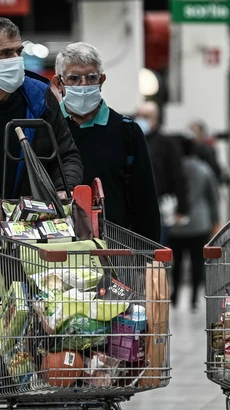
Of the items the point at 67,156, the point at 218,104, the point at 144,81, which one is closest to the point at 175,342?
the point at 67,156

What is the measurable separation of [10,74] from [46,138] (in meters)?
0.34

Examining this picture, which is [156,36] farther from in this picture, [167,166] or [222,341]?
[222,341]

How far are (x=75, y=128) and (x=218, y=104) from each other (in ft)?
57.2

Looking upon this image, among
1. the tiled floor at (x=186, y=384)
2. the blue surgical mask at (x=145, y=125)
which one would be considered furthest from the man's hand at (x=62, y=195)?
the blue surgical mask at (x=145, y=125)

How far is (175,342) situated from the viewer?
38.2 ft

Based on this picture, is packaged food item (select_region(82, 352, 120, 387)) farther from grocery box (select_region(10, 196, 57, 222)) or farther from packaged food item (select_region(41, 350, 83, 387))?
grocery box (select_region(10, 196, 57, 222))

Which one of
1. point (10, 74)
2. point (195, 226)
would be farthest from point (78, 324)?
point (195, 226)

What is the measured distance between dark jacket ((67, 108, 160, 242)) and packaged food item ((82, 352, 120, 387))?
1.68 metres

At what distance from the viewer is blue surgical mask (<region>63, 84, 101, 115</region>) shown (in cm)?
696

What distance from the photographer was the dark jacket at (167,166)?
1386 centimetres

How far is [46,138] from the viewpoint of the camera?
6383mm

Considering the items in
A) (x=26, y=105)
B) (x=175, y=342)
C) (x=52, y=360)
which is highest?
(x=26, y=105)

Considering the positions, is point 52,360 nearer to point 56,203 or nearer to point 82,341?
point 82,341

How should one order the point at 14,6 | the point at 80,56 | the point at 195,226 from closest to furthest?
the point at 80,56
the point at 195,226
the point at 14,6
